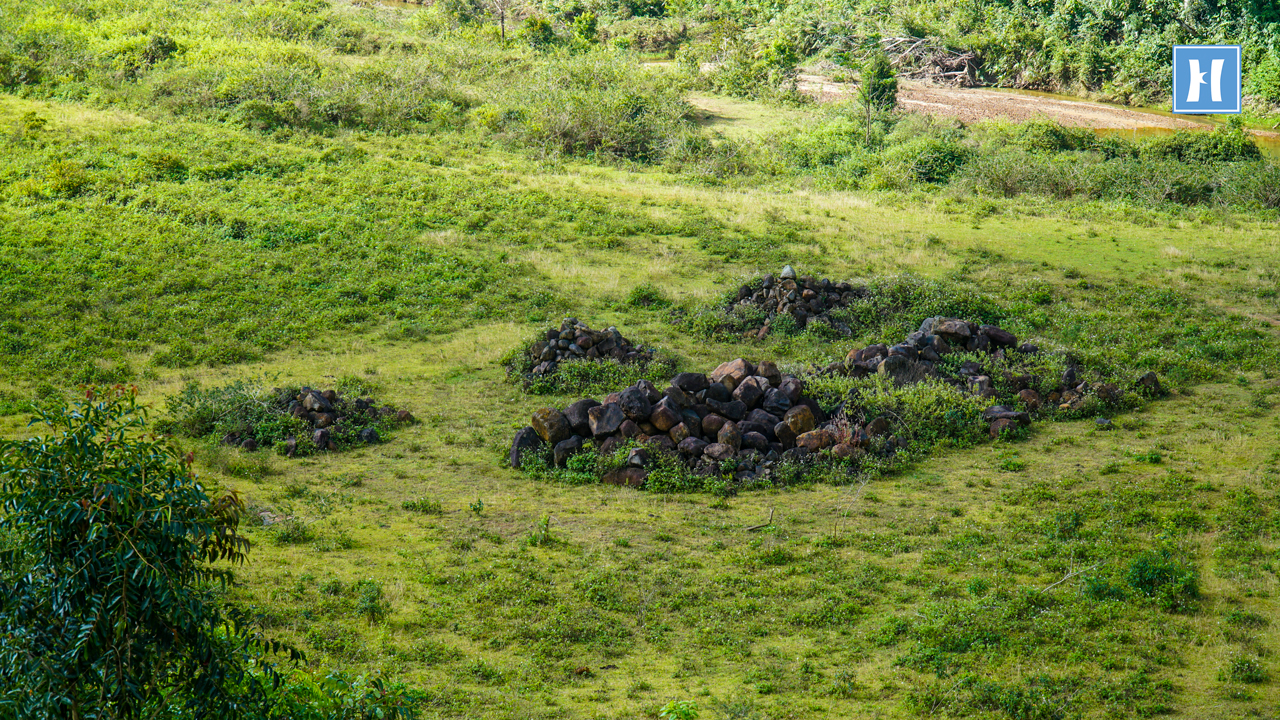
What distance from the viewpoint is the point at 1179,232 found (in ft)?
74.7

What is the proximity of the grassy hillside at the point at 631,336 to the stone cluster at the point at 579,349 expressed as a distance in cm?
69

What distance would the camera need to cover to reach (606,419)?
1199 cm

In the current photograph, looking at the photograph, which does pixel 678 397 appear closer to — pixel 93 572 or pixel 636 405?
pixel 636 405

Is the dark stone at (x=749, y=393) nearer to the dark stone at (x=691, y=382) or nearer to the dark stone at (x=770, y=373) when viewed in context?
the dark stone at (x=770, y=373)

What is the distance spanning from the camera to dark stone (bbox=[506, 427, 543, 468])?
12.0 metres

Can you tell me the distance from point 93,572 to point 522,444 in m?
8.37

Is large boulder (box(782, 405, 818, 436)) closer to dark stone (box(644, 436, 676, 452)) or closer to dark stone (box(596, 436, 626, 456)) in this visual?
dark stone (box(644, 436, 676, 452))

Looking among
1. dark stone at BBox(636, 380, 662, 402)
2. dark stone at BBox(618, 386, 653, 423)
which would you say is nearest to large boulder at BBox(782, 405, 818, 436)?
dark stone at BBox(636, 380, 662, 402)

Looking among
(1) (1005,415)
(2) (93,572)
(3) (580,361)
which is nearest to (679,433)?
(3) (580,361)

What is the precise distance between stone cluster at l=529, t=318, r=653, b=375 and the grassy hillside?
689 millimetres

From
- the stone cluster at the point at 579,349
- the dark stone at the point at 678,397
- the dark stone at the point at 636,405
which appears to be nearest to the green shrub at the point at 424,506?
the dark stone at the point at 636,405

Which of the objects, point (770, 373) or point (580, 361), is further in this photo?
point (580, 361)

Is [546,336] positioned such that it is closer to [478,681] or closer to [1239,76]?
[478,681]

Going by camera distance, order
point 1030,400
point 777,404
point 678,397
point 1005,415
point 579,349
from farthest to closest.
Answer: point 579,349
point 1030,400
point 1005,415
point 777,404
point 678,397
